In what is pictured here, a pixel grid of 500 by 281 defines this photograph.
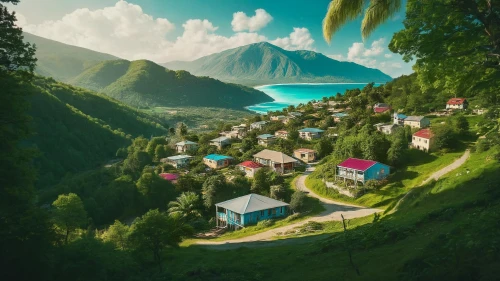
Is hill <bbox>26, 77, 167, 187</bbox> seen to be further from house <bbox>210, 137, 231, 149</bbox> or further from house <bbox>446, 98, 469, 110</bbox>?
house <bbox>446, 98, 469, 110</bbox>

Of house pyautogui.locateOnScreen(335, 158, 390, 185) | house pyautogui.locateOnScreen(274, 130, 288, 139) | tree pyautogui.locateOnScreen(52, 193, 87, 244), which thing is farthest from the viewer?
house pyautogui.locateOnScreen(274, 130, 288, 139)

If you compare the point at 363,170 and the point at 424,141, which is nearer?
the point at 363,170

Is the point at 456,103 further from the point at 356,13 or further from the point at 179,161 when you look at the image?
the point at 356,13

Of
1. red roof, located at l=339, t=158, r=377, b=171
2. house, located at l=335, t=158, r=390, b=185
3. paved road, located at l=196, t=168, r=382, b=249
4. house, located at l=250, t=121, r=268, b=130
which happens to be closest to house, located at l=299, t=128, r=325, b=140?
house, located at l=250, t=121, r=268, b=130

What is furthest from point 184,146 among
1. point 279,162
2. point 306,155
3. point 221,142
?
point 306,155

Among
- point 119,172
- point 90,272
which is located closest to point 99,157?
point 119,172

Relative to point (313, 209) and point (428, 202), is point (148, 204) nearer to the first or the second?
point (313, 209)
